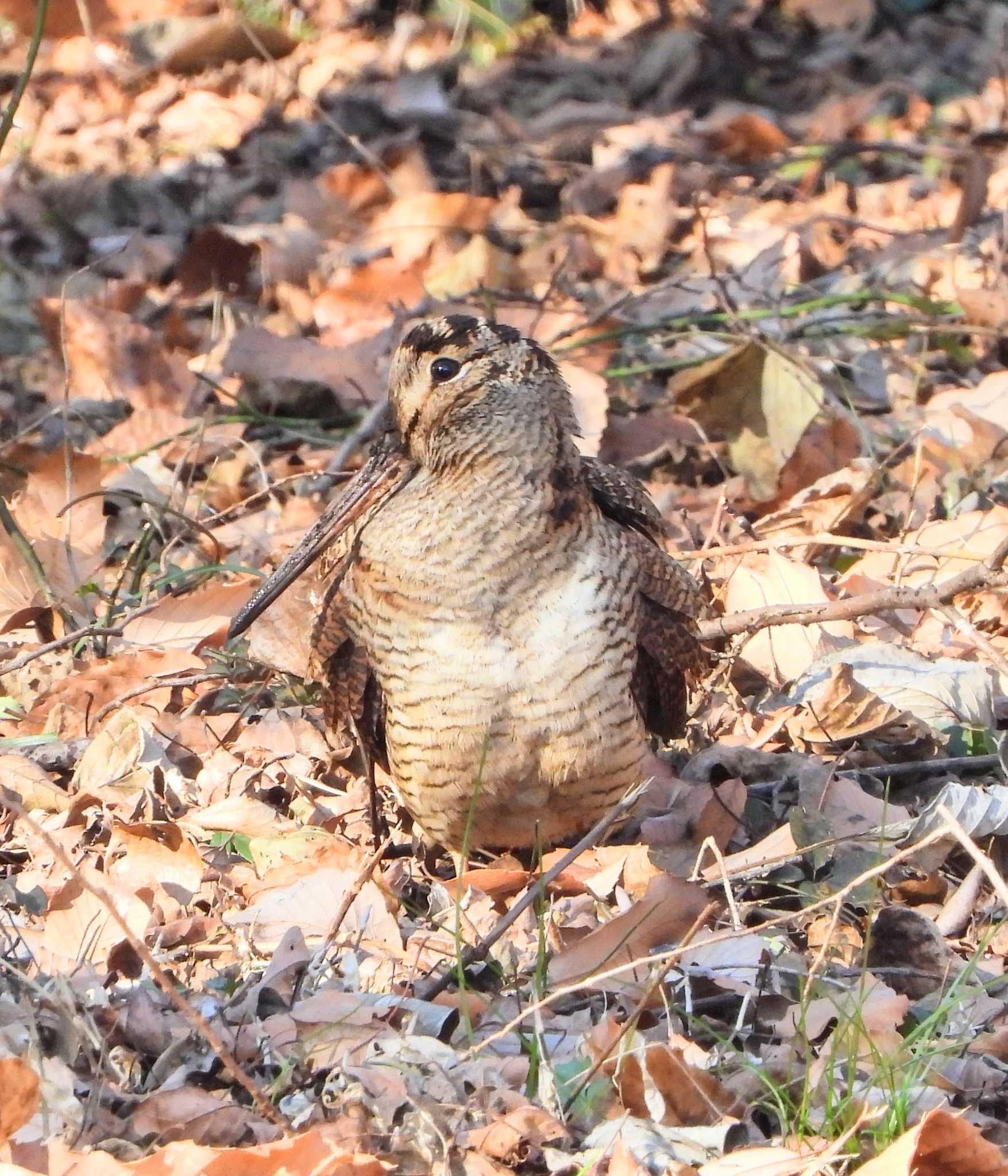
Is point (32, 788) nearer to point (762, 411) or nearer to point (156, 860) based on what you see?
point (156, 860)

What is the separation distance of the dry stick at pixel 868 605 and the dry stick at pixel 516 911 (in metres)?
0.75

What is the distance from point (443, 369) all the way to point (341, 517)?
1.41ft

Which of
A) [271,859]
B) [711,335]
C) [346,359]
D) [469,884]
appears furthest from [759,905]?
[346,359]

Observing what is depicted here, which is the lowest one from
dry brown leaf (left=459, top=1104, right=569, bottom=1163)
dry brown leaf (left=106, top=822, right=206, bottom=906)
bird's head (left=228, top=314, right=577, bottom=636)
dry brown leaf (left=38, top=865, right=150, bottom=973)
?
dry brown leaf (left=106, top=822, right=206, bottom=906)

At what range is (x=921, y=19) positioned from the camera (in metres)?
8.41

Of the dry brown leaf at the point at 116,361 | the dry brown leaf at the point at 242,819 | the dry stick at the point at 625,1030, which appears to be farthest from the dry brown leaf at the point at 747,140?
the dry stick at the point at 625,1030

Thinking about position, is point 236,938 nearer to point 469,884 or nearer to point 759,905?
point 469,884

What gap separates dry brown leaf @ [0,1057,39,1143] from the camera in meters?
2.40

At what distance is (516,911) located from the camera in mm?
2883

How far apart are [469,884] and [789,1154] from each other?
3.95 ft

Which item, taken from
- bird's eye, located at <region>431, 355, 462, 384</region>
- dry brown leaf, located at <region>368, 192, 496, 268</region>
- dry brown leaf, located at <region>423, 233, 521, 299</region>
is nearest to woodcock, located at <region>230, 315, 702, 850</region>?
bird's eye, located at <region>431, 355, 462, 384</region>

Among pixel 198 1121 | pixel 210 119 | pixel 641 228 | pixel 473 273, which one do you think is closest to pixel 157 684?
pixel 198 1121

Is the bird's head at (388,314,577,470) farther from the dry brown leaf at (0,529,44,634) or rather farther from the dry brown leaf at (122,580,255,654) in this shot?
the dry brown leaf at (0,529,44,634)

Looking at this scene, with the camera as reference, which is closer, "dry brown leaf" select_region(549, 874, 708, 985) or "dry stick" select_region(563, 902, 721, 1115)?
"dry stick" select_region(563, 902, 721, 1115)
